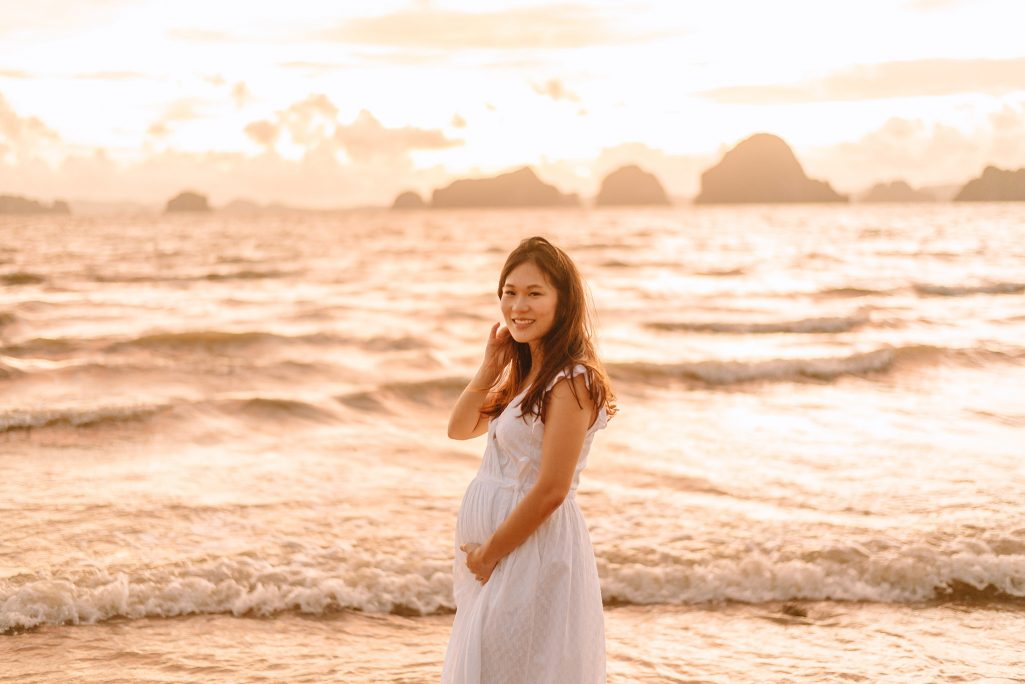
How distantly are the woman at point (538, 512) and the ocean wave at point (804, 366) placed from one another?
12.3 metres

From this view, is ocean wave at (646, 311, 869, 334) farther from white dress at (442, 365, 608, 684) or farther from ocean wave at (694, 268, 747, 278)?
white dress at (442, 365, 608, 684)

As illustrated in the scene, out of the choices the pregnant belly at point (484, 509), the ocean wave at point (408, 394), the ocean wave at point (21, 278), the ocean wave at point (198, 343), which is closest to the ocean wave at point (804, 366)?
the ocean wave at point (408, 394)

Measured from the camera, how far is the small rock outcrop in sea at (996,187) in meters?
169

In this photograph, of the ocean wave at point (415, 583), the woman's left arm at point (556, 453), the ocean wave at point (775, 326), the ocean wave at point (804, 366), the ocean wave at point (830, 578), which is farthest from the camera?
the ocean wave at point (775, 326)

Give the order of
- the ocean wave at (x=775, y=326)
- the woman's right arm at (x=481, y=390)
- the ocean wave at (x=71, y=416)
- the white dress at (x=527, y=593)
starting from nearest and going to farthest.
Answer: the white dress at (x=527, y=593) → the woman's right arm at (x=481, y=390) → the ocean wave at (x=71, y=416) → the ocean wave at (x=775, y=326)

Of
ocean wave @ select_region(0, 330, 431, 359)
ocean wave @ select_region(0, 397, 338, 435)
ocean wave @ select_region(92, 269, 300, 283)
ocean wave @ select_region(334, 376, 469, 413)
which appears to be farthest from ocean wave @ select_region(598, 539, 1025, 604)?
ocean wave @ select_region(92, 269, 300, 283)

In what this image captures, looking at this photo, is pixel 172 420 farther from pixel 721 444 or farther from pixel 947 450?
pixel 947 450

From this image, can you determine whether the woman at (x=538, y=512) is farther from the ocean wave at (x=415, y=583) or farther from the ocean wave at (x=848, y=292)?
the ocean wave at (x=848, y=292)

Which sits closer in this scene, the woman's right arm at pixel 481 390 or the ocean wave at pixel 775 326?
the woman's right arm at pixel 481 390

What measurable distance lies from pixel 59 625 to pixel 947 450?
330 inches

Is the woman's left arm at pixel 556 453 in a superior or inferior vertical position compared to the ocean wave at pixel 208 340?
superior

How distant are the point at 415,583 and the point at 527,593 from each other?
357cm

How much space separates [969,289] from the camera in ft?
99.7

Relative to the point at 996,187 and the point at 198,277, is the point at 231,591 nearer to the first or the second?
the point at 198,277
